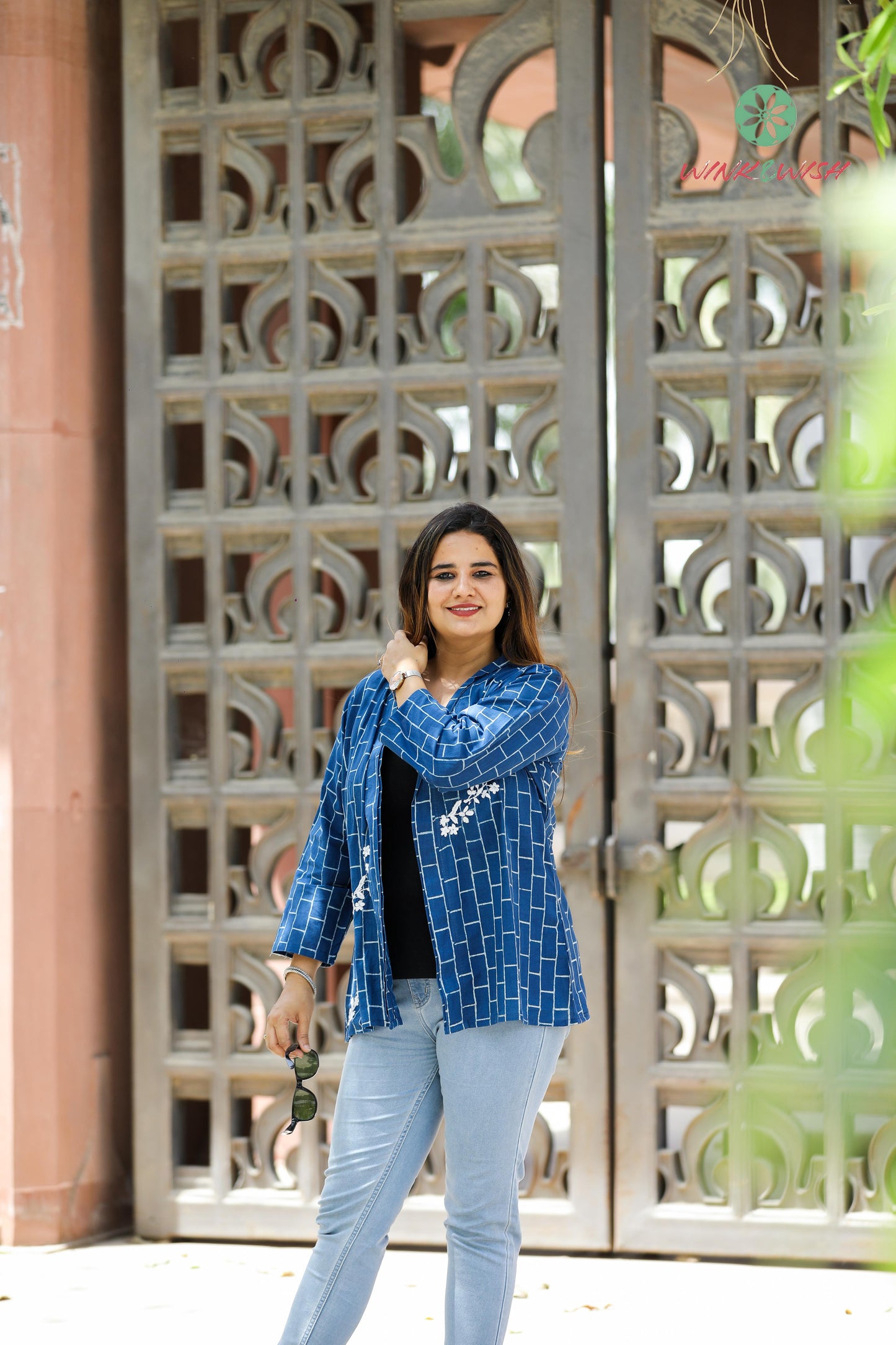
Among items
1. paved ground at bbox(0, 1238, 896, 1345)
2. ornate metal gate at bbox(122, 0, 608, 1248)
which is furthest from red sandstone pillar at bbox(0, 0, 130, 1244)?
paved ground at bbox(0, 1238, 896, 1345)

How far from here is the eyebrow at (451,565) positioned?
7.84 ft

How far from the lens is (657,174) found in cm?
362

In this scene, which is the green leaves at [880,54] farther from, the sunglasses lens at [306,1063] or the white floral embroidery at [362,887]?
the sunglasses lens at [306,1063]

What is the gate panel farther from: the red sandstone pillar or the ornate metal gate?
the red sandstone pillar

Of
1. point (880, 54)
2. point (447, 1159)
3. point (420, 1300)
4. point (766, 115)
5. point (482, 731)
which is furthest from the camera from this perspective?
point (766, 115)

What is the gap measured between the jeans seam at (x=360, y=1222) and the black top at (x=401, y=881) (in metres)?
0.21

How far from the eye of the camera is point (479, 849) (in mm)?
2248

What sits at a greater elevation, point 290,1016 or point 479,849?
point 479,849

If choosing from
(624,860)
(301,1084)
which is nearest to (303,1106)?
(301,1084)

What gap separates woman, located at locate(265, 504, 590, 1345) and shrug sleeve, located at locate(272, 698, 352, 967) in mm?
12

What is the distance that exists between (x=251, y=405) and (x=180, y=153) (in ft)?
2.40

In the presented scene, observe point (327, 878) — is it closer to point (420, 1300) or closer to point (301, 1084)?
point (301, 1084)

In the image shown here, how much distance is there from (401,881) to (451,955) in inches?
6.6

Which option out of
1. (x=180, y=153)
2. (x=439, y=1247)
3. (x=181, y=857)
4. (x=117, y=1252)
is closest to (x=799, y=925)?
(x=439, y=1247)
